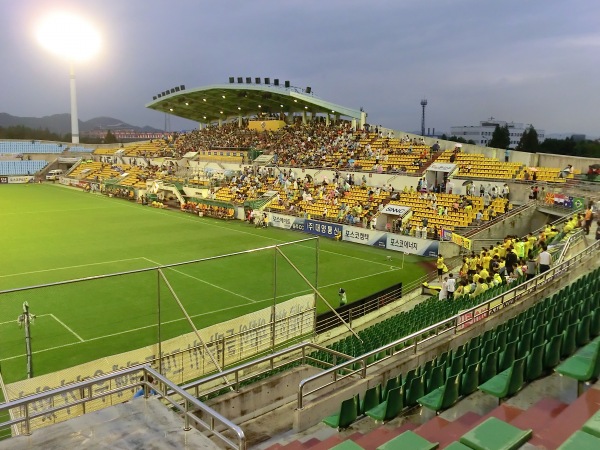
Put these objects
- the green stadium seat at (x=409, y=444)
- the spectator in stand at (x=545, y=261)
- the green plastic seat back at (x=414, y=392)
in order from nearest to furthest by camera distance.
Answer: the green stadium seat at (x=409, y=444)
the green plastic seat back at (x=414, y=392)
the spectator in stand at (x=545, y=261)

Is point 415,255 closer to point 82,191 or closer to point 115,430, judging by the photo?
point 115,430

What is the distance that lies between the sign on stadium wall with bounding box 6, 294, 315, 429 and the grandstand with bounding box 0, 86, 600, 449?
190mm

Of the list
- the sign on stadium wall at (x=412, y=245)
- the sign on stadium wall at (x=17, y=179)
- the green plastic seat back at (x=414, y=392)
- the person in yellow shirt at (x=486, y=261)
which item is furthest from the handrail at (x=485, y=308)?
the sign on stadium wall at (x=17, y=179)

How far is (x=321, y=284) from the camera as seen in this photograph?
21891mm

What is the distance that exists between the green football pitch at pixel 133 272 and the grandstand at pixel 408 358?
116 centimetres

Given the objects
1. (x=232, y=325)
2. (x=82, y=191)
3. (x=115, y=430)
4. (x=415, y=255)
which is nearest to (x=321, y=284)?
(x=415, y=255)

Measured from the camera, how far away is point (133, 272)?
7832mm

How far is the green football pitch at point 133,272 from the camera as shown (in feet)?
29.1

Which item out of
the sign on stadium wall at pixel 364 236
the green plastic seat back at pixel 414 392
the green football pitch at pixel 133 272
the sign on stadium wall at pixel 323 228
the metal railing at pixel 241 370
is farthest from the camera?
the sign on stadium wall at pixel 323 228

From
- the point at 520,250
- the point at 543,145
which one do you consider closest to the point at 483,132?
the point at 543,145

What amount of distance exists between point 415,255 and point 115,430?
24.6 m

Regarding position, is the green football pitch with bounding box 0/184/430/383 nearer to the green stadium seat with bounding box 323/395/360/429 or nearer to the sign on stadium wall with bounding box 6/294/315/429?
the sign on stadium wall with bounding box 6/294/315/429

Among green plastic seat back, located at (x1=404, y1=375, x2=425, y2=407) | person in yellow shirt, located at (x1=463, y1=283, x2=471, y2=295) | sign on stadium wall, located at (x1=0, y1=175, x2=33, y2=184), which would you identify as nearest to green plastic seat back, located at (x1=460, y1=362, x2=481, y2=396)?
green plastic seat back, located at (x1=404, y1=375, x2=425, y2=407)

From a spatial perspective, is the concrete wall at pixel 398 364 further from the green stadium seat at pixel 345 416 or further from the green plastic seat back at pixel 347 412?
the green plastic seat back at pixel 347 412
